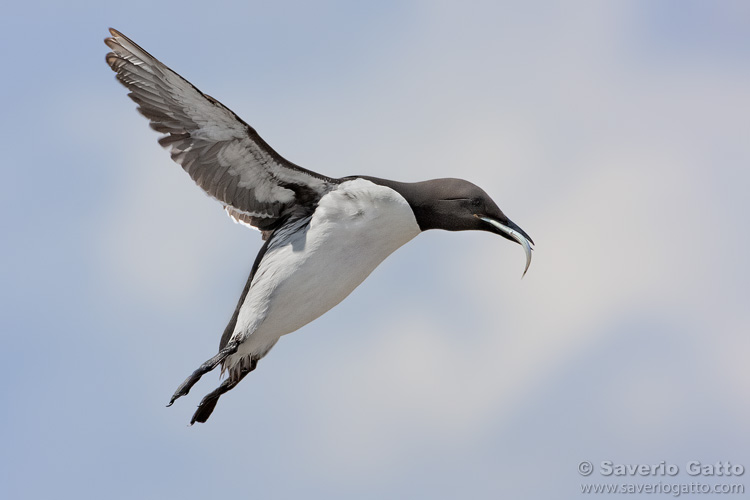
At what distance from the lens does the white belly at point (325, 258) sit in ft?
44.7

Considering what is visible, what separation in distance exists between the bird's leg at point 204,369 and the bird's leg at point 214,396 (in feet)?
2.60

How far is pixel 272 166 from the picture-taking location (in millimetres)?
13875

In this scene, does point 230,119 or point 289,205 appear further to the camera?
point 289,205

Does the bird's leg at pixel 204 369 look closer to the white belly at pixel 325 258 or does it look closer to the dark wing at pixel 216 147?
the white belly at pixel 325 258

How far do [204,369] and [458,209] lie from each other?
358 cm

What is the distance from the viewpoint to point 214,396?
14508mm

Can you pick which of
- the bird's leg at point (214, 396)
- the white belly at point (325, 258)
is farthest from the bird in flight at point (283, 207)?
the bird's leg at point (214, 396)

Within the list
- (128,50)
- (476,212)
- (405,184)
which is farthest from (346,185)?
(128,50)

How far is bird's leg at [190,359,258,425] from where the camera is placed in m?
14.5

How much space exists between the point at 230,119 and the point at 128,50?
1397 mm

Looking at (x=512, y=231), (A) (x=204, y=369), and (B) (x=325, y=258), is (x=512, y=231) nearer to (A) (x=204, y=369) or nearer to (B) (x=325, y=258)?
(B) (x=325, y=258)

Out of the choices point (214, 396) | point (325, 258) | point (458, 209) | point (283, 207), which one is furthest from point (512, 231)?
point (214, 396)

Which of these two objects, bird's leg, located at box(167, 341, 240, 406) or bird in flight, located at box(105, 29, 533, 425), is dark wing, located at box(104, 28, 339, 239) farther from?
bird's leg, located at box(167, 341, 240, 406)

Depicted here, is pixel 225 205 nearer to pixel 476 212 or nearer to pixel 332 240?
pixel 332 240
